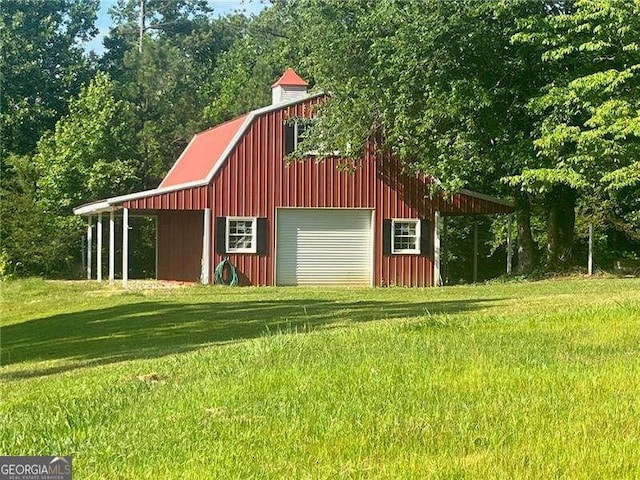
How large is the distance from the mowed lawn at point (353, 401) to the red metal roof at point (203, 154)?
1563cm

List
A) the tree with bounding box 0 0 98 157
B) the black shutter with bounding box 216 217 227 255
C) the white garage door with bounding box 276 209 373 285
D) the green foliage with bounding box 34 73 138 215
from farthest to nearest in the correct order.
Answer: the tree with bounding box 0 0 98 157, the green foliage with bounding box 34 73 138 215, the white garage door with bounding box 276 209 373 285, the black shutter with bounding box 216 217 227 255

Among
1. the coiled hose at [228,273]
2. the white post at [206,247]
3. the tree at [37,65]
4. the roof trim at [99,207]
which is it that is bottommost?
the coiled hose at [228,273]

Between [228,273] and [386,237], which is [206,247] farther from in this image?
[386,237]

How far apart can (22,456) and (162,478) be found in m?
0.95

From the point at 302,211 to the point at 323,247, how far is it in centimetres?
108

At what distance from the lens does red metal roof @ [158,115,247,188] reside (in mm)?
28547

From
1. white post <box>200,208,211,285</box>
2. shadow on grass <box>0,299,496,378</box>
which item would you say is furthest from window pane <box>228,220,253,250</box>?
shadow on grass <box>0,299,496,378</box>

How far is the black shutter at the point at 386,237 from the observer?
1072 inches

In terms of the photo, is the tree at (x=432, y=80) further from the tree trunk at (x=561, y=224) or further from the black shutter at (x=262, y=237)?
the tree trunk at (x=561, y=224)

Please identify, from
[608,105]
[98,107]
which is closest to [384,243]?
[608,105]

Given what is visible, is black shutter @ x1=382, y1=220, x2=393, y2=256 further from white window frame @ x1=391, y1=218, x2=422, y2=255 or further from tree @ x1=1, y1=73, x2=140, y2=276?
tree @ x1=1, y1=73, x2=140, y2=276

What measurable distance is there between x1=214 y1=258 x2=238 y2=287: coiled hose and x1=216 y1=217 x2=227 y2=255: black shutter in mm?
285

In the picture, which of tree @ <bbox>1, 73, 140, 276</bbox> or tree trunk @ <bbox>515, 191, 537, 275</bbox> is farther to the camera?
tree @ <bbox>1, 73, 140, 276</bbox>

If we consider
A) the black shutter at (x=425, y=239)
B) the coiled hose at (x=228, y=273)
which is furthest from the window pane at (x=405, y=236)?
the coiled hose at (x=228, y=273)
